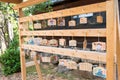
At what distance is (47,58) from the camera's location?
3.14 metres

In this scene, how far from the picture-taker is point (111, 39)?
6.51 ft

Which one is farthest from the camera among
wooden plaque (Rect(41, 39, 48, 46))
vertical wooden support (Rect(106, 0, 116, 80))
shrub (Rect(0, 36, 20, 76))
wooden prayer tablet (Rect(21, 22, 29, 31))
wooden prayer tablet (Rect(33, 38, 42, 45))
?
shrub (Rect(0, 36, 20, 76))

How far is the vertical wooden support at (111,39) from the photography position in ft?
6.39

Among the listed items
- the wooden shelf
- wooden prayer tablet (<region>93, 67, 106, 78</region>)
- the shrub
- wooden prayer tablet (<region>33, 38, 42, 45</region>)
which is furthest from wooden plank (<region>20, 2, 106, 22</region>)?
the shrub

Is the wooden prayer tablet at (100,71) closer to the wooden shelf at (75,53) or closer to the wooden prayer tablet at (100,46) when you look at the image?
the wooden shelf at (75,53)

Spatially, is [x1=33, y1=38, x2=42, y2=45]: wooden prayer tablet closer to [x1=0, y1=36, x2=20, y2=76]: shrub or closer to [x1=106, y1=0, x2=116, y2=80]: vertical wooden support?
[x1=106, y1=0, x2=116, y2=80]: vertical wooden support

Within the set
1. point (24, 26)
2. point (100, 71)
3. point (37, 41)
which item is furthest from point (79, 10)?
point (24, 26)

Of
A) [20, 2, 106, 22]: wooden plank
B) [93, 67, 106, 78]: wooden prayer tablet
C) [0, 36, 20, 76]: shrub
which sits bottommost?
[0, 36, 20, 76]: shrub

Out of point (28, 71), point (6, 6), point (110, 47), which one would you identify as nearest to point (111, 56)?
point (110, 47)

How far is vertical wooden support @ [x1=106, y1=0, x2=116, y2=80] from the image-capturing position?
195 centimetres

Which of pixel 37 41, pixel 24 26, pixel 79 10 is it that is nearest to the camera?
pixel 79 10

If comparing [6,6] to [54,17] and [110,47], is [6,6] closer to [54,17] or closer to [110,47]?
[54,17]

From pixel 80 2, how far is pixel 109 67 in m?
2.95

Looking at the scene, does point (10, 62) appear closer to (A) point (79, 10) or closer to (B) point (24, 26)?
(B) point (24, 26)
